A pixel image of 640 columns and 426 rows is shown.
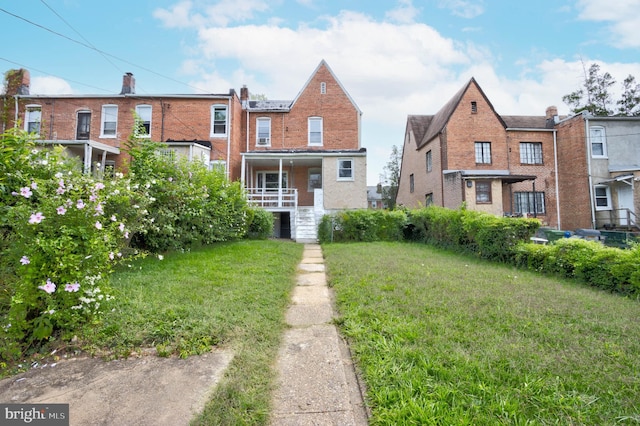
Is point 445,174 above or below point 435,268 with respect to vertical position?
above

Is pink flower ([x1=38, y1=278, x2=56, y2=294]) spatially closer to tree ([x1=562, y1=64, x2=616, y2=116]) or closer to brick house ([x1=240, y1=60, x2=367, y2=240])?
brick house ([x1=240, y1=60, x2=367, y2=240])

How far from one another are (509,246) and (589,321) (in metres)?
4.50

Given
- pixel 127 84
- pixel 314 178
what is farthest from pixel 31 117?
pixel 314 178

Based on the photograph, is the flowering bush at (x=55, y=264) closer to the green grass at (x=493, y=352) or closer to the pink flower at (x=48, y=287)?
the pink flower at (x=48, y=287)

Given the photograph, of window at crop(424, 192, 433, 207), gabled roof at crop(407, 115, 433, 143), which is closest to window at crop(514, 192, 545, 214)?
window at crop(424, 192, 433, 207)

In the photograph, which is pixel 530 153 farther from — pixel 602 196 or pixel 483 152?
pixel 602 196

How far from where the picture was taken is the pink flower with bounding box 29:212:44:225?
2615 millimetres

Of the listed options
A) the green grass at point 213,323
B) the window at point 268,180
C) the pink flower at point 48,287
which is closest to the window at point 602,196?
the window at point 268,180

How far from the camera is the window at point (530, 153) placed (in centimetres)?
2028

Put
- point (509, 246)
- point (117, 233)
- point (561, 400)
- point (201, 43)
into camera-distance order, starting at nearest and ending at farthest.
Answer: point (561, 400)
point (117, 233)
point (509, 246)
point (201, 43)

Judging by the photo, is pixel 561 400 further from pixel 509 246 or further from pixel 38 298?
pixel 509 246

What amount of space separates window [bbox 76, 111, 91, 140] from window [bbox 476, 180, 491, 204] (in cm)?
2417

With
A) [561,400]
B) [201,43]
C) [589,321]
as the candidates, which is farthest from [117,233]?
Answer: [201,43]

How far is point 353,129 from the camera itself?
61.8 ft
